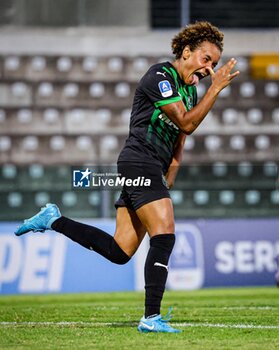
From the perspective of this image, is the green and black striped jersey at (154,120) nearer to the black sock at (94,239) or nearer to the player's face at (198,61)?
the player's face at (198,61)

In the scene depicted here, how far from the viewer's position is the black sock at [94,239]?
256 inches

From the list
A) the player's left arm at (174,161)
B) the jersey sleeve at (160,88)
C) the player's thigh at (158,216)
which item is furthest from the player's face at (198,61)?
the player's thigh at (158,216)

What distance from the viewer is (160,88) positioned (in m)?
6.15

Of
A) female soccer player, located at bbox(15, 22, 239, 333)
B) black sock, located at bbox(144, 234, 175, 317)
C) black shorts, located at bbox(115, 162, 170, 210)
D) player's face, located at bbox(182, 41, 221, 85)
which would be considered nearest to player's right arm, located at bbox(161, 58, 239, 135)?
female soccer player, located at bbox(15, 22, 239, 333)

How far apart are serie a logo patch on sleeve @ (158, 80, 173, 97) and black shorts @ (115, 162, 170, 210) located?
463 millimetres

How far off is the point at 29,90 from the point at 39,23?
5.75 ft

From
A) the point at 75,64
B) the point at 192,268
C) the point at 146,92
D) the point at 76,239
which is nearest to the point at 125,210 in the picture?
the point at 76,239

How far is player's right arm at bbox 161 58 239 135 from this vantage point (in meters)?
5.96

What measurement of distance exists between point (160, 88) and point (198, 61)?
348 millimetres

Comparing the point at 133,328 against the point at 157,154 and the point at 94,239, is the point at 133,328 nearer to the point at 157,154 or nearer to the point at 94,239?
the point at 94,239

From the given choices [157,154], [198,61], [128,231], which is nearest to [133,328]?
[128,231]

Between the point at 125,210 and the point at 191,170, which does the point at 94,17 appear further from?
the point at 125,210

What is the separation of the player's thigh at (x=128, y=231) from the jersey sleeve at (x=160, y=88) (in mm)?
801

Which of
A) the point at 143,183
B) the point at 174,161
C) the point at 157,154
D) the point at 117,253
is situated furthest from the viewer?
the point at 174,161
